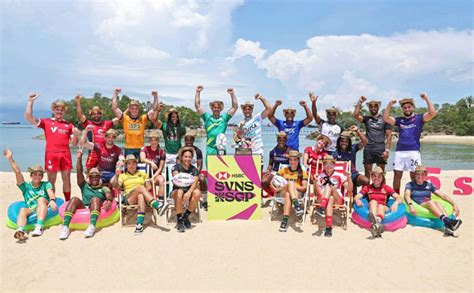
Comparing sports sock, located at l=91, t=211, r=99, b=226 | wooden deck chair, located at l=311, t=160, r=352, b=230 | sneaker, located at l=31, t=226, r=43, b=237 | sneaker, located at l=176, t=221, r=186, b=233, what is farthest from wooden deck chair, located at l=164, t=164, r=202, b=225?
wooden deck chair, located at l=311, t=160, r=352, b=230

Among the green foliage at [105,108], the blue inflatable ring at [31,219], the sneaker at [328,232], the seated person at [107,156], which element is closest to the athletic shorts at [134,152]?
the seated person at [107,156]

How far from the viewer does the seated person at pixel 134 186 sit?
5.22 metres

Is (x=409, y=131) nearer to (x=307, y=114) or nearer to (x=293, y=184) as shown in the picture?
(x=307, y=114)

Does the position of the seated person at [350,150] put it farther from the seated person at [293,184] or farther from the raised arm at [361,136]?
the seated person at [293,184]

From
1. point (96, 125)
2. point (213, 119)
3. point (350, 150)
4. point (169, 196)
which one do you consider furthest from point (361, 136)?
point (96, 125)

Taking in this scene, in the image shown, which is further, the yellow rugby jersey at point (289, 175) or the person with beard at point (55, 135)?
the person with beard at point (55, 135)

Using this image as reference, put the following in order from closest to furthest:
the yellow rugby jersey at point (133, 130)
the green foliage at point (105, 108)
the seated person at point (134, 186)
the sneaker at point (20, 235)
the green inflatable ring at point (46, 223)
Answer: the sneaker at point (20, 235) < the green inflatable ring at point (46, 223) < the seated person at point (134, 186) < the yellow rugby jersey at point (133, 130) < the green foliage at point (105, 108)

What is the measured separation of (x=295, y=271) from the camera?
3.88 m

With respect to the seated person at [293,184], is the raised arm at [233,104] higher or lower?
higher

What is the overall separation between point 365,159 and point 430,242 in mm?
2051

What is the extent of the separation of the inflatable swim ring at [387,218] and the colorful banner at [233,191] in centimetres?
158

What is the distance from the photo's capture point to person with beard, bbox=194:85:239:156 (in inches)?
248

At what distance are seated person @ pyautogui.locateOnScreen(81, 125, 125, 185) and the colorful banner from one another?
1.65 meters

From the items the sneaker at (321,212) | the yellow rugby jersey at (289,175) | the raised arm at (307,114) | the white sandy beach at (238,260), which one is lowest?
the white sandy beach at (238,260)
